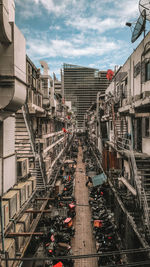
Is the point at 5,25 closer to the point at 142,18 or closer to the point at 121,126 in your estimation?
the point at 142,18

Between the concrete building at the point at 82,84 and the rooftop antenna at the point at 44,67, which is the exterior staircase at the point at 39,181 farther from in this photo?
the concrete building at the point at 82,84

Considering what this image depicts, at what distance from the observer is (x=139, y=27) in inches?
411

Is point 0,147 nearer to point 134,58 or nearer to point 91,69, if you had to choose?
point 134,58

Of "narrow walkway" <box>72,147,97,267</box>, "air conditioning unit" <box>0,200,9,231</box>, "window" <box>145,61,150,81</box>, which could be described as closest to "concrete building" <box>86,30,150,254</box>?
"window" <box>145,61,150,81</box>

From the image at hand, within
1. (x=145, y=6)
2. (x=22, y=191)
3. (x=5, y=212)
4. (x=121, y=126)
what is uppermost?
(x=145, y=6)

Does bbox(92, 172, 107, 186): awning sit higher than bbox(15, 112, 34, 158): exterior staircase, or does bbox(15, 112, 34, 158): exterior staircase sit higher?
bbox(15, 112, 34, 158): exterior staircase

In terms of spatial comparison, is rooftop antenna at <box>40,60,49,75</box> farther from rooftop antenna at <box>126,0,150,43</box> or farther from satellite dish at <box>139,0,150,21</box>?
satellite dish at <box>139,0,150,21</box>

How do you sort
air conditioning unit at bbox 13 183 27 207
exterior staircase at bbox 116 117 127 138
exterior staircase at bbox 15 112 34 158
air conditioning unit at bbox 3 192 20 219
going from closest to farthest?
air conditioning unit at bbox 3 192 20 219, air conditioning unit at bbox 13 183 27 207, exterior staircase at bbox 15 112 34 158, exterior staircase at bbox 116 117 127 138

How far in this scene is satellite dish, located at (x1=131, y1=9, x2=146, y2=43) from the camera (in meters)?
9.84

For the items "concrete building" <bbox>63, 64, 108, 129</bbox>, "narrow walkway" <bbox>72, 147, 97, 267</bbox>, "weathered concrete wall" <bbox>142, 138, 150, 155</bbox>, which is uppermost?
"concrete building" <bbox>63, 64, 108, 129</bbox>

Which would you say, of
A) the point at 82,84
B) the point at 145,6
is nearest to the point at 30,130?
the point at 145,6

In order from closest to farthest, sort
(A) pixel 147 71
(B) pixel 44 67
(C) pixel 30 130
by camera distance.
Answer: (A) pixel 147 71, (C) pixel 30 130, (B) pixel 44 67

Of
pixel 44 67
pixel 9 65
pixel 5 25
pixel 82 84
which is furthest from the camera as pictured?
pixel 82 84

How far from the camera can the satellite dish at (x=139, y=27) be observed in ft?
32.3
